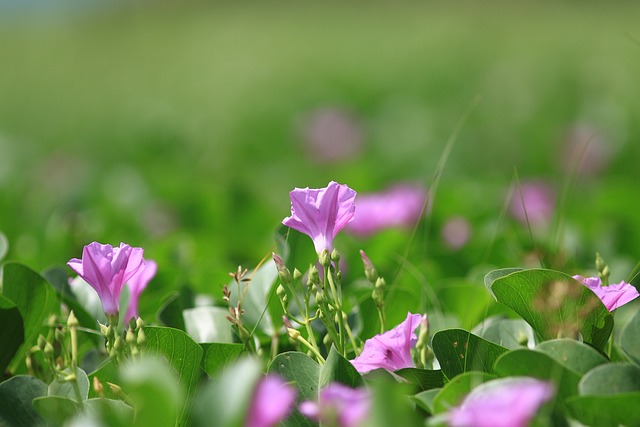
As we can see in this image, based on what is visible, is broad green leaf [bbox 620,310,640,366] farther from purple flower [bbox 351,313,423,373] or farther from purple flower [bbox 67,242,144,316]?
purple flower [bbox 67,242,144,316]

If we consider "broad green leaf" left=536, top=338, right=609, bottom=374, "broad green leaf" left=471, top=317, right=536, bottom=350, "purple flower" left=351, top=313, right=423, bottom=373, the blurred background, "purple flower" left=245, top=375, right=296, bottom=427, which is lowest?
the blurred background

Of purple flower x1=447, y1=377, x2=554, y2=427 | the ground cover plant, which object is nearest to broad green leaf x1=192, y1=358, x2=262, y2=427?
the ground cover plant

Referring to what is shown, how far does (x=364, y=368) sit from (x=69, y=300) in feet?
1.71

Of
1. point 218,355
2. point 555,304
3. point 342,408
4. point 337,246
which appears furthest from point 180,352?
point 337,246

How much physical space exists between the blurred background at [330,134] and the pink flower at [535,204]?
1 centimetres

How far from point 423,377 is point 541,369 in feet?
0.55

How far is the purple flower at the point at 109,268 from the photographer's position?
3.43 feet

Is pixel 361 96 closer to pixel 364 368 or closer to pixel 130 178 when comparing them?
pixel 130 178

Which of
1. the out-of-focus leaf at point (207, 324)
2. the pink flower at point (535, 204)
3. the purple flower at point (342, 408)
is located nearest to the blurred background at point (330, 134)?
the pink flower at point (535, 204)

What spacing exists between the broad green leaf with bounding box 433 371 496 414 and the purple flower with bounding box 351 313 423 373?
13cm

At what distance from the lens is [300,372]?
3.14 ft

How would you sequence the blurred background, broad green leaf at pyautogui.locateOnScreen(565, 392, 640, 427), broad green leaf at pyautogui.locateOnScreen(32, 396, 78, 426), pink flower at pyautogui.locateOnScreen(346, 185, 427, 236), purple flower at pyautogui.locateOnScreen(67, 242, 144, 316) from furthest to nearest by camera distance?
pink flower at pyautogui.locateOnScreen(346, 185, 427, 236) → the blurred background → purple flower at pyautogui.locateOnScreen(67, 242, 144, 316) → broad green leaf at pyautogui.locateOnScreen(32, 396, 78, 426) → broad green leaf at pyautogui.locateOnScreen(565, 392, 640, 427)

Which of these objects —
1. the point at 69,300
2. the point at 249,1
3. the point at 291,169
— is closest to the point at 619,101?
the point at 291,169

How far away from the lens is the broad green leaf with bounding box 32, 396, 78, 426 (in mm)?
919
